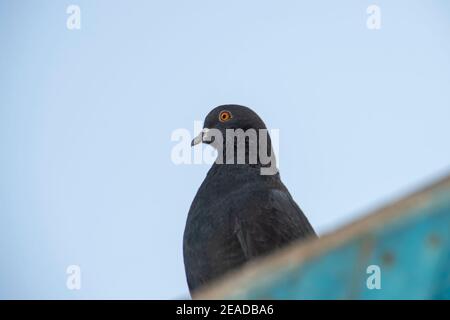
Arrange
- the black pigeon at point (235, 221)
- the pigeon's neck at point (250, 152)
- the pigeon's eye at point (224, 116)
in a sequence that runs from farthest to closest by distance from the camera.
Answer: the pigeon's eye at point (224, 116)
the pigeon's neck at point (250, 152)
the black pigeon at point (235, 221)

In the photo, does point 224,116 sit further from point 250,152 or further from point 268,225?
point 268,225

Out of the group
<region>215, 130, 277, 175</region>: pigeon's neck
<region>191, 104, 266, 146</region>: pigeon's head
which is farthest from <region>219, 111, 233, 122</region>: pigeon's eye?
<region>215, 130, 277, 175</region>: pigeon's neck

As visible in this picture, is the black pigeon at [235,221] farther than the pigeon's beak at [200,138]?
No

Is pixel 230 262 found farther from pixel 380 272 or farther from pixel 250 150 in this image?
pixel 380 272

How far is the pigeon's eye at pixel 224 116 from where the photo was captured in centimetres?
852

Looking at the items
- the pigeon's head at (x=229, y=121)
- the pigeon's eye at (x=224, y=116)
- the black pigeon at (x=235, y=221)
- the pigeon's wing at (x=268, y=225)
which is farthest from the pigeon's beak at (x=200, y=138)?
the pigeon's wing at (x=268, y=225)

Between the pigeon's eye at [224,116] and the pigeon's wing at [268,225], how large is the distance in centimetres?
148

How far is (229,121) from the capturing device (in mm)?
8484

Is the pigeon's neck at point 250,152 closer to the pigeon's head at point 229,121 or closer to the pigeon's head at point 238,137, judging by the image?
the pigeon's head at point 238,137
